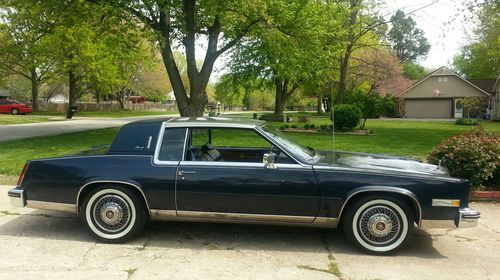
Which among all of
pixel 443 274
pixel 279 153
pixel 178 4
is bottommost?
pixel 443 274

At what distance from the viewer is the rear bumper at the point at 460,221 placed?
4711mm

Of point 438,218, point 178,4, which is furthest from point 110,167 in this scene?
point 178,4

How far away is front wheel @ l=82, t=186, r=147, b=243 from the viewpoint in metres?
5.07

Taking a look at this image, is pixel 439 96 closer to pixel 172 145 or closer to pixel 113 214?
pixel 172 145

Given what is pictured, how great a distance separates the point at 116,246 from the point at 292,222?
6.58 feet

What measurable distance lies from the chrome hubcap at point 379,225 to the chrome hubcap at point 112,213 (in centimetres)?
267

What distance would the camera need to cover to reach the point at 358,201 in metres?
4.80

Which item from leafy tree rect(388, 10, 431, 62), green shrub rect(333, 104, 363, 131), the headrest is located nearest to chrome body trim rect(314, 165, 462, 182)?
the headrest

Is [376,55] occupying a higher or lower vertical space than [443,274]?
higher

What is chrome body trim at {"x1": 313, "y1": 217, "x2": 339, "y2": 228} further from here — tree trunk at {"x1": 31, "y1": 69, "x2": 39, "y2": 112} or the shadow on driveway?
tree trunk at {"x1": 31, "y1": 69, "x2": 39, "y2": 112}

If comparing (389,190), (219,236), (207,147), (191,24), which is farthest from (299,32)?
(389,190)

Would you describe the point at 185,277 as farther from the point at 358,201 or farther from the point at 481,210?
the point at 481,210

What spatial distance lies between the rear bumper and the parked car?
0.01m

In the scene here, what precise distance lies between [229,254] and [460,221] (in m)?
2.49
